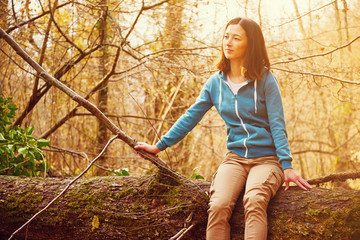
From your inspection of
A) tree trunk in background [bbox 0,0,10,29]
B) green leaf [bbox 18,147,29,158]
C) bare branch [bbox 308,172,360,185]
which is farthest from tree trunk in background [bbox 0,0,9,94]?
bare branch [bbox 308,172,360,185]

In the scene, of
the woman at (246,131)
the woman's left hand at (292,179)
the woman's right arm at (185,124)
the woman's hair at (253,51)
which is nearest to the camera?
the woman at (246,131)

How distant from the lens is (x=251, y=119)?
234 centimetres

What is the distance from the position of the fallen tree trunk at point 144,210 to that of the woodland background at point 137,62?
267 millimetres

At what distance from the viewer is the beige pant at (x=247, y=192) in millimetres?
1903

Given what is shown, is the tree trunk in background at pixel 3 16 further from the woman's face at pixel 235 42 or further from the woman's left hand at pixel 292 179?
the woman's left hand at pixel 292 179

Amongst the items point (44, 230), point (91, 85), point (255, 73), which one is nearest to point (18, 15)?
point (91, 85)

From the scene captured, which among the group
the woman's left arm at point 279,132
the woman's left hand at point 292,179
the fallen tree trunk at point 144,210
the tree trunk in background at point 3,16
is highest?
the tree trunk in background at point 3,16

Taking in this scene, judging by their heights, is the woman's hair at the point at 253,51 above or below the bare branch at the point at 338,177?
above

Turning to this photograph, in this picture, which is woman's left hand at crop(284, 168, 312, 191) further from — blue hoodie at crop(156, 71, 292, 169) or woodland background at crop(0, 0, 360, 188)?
woodland background at crop(0, 0, 360, 188)

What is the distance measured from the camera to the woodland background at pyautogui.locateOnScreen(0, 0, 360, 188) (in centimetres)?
389

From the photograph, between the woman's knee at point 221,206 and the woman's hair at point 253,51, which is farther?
the woman's hair at point 253,51

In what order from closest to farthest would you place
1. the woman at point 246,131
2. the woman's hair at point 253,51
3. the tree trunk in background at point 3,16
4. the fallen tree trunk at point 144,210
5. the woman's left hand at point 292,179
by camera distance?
the fallen tree trunk at point 144,210 < the woman at point 246,131 < the woman's left hand at point 292,179 < the woman's hair at point 253,51 < the tree trunk in background at point 3,16

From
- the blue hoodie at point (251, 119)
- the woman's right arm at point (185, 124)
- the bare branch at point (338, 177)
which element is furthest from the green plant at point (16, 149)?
the bare branch at point (338, 177)

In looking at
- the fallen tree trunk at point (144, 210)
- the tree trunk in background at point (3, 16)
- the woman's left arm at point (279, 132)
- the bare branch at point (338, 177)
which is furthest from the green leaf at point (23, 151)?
the bare branch at point (338, 177)
